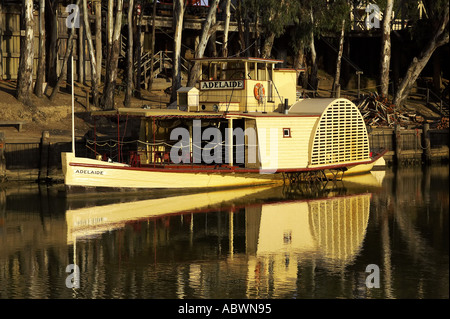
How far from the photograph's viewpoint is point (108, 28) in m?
47.3

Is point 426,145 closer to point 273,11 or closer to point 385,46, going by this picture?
point 385,46

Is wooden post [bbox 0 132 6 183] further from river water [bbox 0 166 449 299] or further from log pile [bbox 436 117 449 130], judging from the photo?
log pile [bbox 436 117 449 130]

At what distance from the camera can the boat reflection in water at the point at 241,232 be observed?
22.9 meters

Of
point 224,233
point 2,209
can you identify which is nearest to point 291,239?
point 224,233

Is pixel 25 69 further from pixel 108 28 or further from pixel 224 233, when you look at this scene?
pixel 224 233

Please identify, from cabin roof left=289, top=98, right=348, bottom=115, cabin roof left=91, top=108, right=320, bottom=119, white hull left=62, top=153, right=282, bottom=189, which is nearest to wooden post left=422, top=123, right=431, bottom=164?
cabin roof left=289, top=98, right=348, bottom=115

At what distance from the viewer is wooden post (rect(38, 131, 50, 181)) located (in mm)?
38281

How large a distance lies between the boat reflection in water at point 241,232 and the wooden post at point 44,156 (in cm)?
637

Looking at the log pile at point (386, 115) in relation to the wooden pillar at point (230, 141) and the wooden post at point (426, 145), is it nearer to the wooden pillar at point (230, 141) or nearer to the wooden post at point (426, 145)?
the wooden post at point (426, 145)

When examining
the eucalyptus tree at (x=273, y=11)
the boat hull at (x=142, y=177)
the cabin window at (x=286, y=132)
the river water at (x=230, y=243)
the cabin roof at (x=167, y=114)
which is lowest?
the river water at (x=230, y=243)

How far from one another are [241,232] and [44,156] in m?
13.0

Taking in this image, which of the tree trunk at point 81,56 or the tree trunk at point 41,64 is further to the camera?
the tree trunk at point 81,56

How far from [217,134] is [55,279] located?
17.0 meters

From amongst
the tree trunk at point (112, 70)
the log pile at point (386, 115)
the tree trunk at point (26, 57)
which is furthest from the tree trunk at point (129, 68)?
the log pile at point (386, 115)
